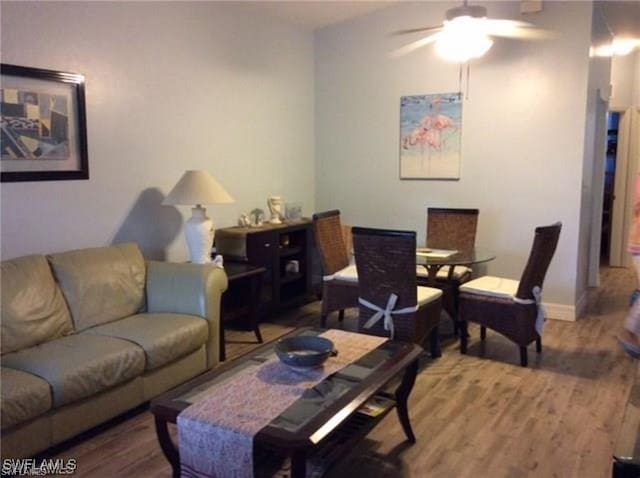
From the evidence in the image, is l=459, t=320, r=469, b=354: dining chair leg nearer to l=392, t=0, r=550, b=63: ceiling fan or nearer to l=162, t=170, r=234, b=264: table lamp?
l=162, t=170, r=234, b=264: table lamp

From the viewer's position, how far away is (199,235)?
389 centimetres

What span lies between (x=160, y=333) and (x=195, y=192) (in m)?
1.14

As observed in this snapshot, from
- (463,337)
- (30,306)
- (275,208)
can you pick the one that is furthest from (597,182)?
(30,306)

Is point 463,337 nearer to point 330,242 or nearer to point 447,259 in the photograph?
point 447,259

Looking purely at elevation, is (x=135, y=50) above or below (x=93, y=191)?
above

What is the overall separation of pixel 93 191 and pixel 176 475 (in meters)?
2.12

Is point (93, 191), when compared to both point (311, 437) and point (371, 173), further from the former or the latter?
point (371, 173)

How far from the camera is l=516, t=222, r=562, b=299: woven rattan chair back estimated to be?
3.56m

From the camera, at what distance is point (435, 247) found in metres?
4.86

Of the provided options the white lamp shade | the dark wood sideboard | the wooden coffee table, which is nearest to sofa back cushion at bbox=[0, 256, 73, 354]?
the white lamp shade

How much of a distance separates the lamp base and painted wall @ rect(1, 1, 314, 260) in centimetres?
38

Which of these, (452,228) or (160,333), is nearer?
(160,333)

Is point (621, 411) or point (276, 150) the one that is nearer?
point (621, 411)

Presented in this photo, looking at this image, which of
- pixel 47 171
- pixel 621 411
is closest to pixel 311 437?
pixel 621 411
